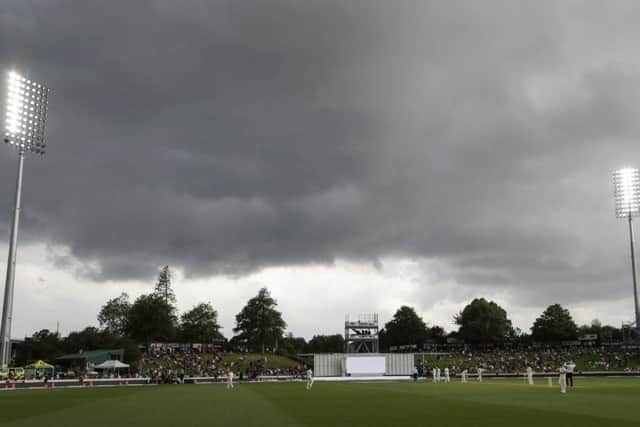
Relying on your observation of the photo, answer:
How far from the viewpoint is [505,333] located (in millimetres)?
160000

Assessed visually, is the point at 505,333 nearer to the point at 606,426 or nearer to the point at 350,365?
the point at 350,365

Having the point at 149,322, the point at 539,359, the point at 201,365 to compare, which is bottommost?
the point at 201,365

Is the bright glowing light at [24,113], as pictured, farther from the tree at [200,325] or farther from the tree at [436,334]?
the tree at [436,334]

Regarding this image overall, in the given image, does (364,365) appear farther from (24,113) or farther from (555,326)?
(555,326)

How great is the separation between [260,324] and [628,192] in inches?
3476

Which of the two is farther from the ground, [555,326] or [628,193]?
[628,193]

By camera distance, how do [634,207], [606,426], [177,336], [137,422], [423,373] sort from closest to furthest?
1. [606,426]
2. [137,422]
3. [634,207]
4. [423,373]
5. [177,336]

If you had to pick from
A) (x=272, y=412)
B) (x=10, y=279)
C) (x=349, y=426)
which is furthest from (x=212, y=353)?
(x=349, y=426)

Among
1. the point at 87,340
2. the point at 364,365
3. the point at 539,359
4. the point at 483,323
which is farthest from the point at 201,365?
the point at 483,323

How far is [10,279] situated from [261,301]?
93.8 metres

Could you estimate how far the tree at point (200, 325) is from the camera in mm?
137375

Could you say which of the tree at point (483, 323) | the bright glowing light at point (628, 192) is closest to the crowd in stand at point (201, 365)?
the bright glowing light at point (628, 192)

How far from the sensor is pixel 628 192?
2980 inches

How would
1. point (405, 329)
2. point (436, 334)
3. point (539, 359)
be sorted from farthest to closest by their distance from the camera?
point (436, 334) → point (405, 329) → point (539, 359)
